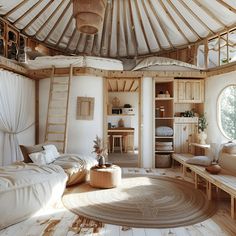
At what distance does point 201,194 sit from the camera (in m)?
3.62

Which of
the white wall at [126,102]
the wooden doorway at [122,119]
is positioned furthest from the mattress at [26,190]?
the white wall at [126,102]

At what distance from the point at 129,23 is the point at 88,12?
223cm

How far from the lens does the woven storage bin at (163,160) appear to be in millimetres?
5566

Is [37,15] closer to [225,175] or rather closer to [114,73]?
[114,73]

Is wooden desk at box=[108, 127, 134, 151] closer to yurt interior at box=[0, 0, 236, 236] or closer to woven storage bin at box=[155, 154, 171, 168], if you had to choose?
yurt interior at box=[0, 0, 236, 236]

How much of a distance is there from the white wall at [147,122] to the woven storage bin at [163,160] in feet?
0.61

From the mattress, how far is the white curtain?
1.46 metres

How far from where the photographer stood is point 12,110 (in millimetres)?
4676

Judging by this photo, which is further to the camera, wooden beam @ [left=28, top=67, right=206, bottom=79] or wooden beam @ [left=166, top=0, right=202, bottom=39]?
wooden beam @ [left=28, top=67, right=206, bottom=79]

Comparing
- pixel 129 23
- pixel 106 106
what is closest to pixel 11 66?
pixel 106 106

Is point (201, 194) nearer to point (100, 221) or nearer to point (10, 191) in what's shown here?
point (100, 221)

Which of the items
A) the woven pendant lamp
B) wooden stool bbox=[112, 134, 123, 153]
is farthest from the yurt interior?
wooden stool bbox=[112, 134, 123, 153]

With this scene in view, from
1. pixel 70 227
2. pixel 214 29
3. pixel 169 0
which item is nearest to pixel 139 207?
pixel 70 227

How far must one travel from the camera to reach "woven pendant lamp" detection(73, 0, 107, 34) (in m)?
→ 3.38
